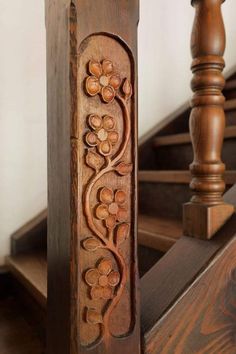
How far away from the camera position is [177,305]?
25.3 inches

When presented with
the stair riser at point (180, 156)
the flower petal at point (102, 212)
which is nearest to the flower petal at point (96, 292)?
the flower petal at point (102, 212)

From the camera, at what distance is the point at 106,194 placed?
1.87 feet

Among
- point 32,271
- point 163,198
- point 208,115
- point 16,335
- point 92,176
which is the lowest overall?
point 16,335

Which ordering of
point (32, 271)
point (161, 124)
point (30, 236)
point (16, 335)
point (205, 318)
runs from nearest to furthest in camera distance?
point (205, 318) → point (16, 335) → point (32, 271) → point (30, 236) → point (161, 124)

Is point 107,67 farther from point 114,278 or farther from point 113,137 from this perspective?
point 114,278

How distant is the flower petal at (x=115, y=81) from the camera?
0.57 metres

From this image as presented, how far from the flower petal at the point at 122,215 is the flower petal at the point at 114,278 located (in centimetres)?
9

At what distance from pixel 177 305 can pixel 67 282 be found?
22 centimetres

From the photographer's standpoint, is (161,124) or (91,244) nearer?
(91,244)

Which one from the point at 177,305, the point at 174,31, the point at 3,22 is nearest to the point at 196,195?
the point at 177,305

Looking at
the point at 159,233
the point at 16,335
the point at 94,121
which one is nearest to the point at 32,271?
the point at 16,335

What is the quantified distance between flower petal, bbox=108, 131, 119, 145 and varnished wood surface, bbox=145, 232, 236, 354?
301 millimetres

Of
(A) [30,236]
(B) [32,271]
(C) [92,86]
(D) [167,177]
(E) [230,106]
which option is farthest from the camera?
(E) [230,106]

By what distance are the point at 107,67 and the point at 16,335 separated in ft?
2.49
